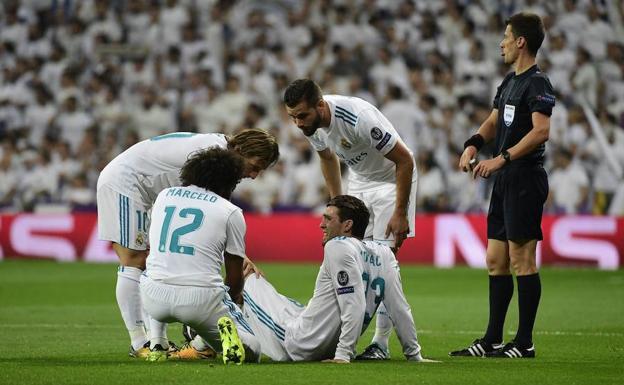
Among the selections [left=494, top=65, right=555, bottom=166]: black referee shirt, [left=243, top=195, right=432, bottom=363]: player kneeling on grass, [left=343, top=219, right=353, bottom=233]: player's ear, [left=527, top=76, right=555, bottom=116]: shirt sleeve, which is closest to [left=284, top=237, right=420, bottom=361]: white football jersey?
[left=243, top=195, right=432, bottom=363]: player kneeling on grass

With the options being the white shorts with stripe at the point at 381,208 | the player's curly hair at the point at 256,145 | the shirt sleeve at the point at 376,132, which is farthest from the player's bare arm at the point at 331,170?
the player's curly hair at the point at 256,145

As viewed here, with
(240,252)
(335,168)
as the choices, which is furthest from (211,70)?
(240,252)

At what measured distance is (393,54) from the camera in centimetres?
2133

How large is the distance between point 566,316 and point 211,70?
11975 millimetres

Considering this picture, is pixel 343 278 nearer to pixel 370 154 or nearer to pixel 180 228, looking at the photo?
pixel 180 228

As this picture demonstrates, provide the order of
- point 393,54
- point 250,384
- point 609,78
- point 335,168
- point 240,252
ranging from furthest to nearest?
point 393,54
point 609,78
point 335,168
point 240,252
point 250,384

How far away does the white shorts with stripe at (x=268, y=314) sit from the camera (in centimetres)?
777

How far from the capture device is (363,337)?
984 cm

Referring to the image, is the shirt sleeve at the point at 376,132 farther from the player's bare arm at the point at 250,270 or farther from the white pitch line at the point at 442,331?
the white pitch line at the point at 442,331

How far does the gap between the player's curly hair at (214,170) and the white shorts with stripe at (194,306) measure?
67cm

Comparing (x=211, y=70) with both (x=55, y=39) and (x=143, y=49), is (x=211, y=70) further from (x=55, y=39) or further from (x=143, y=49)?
(x=55, y=39)

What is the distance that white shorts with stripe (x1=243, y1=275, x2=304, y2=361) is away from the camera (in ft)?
25.5

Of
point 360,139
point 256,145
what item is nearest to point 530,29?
point 360,139

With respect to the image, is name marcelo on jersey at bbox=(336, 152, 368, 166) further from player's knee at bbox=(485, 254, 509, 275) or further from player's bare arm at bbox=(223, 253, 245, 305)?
player's bare arm at bbox=(223, 253, 245, 305)
